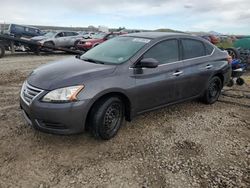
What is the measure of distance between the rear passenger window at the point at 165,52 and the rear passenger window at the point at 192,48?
0.25 metres

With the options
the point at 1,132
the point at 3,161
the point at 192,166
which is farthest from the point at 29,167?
the point at 192,166

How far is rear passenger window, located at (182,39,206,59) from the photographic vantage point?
5016 millimetres

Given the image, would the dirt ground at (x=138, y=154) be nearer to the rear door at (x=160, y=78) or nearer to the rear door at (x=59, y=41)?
the rear door at (x=160, y=78)

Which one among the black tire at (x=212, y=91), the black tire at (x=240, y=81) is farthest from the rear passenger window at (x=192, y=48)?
the black tire at (x=240, y=81)

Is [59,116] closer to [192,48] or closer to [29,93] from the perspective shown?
[29,93]

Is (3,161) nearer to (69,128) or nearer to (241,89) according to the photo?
(69,128)

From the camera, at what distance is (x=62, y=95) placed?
3.41m

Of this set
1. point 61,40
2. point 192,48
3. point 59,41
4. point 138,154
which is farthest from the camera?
point 61,40

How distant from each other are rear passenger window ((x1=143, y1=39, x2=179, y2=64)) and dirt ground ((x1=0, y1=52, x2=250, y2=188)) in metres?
1.16

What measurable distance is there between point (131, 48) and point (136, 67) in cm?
47

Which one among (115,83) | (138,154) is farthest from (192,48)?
(138,154)

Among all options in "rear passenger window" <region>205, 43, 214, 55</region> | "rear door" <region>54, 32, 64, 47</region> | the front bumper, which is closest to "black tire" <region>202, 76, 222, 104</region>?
"rear passenger window" <region>205, 43, 214, 55</region>

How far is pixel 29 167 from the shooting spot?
10.6 ft

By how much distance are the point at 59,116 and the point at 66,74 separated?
25.5 inches
